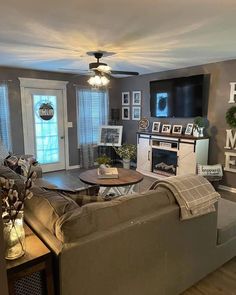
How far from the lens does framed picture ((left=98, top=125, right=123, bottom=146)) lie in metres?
6.22

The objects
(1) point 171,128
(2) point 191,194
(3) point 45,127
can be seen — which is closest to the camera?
(2) point 191,194

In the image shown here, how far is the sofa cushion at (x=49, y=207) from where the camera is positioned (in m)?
1.53

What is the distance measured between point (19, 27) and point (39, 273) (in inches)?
93.3

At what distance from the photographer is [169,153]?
5.12 meters

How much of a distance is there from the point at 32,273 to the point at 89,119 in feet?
16.5

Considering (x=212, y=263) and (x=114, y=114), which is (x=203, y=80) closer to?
(x=114, y=114)

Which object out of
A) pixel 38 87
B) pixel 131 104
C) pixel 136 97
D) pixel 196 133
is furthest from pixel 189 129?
pixel 38 87

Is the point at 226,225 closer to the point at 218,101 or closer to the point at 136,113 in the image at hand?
the point at 218,101

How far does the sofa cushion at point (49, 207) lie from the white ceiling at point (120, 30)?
1.55 meters

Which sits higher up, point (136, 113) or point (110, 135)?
point (136, 113)

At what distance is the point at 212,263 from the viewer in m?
2.17

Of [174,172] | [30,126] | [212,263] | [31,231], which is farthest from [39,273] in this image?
[30,126]

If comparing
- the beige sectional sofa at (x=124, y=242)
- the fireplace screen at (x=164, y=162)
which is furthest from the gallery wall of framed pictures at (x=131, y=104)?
the beige sectional sofa at (x=124, y=242)

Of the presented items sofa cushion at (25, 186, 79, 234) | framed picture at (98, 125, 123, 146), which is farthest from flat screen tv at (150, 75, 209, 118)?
sofa cushion at (25, 186, 79, 234)
